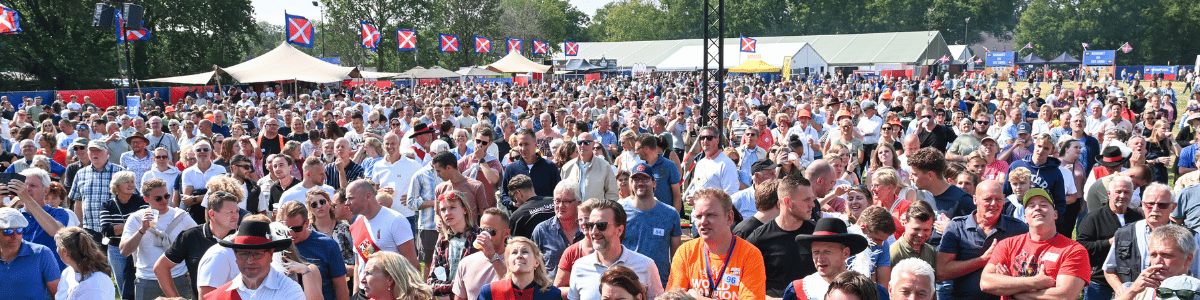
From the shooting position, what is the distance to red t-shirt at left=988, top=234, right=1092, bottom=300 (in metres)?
3.86

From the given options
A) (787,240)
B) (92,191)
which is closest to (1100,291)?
(787,240)

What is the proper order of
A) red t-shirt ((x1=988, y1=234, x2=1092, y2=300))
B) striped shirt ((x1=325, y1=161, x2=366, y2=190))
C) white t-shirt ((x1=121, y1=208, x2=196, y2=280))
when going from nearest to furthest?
red t-shirt ((x1=988, y1=234, x2=1092, y2=300)) < white t-shirt ((x1=121, y1=208, x2=196, y2=280)) < striped shirt ((x1=325, y1=161, x2=366, y2=190))

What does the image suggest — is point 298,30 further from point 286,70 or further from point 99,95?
point 99,95

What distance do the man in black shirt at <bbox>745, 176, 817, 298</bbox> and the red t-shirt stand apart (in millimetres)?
893

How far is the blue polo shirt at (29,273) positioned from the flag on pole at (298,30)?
1729cm

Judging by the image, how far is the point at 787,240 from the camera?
4.14 m

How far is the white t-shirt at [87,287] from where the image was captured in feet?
13.8

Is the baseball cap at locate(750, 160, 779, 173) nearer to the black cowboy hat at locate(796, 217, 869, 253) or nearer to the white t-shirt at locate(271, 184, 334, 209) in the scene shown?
the black cowboy hat at locate(796, 217, 869, 253)

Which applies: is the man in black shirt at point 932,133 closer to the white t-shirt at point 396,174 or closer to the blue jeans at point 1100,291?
the blue jeans at point 1100,291

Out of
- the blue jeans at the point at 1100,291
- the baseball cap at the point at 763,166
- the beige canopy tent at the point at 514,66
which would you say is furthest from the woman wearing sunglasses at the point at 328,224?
the beige canopy tent at the point at 514,66

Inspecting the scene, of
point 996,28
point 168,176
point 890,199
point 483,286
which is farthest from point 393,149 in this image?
point 996,28

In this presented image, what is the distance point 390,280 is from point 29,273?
87.3 inches

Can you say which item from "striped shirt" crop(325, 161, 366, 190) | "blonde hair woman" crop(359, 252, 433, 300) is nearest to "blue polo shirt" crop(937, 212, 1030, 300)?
"blonde hair woman" crop(359, 252, 433, 300)

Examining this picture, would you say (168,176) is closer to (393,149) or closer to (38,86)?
(393,149)
